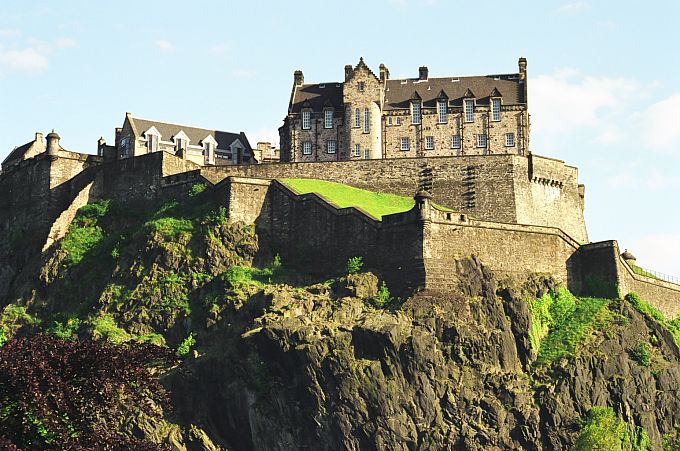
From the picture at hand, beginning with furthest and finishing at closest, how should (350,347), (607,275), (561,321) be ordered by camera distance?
(607,275)
(561,321)
(350,347)

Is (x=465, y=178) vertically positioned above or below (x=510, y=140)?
below

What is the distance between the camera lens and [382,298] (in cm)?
6844

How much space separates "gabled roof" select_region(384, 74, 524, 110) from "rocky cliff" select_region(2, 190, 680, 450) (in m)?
19.5

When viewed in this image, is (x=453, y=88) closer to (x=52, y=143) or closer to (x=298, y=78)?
(x=298, y=78)

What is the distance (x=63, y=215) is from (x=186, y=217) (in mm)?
9115

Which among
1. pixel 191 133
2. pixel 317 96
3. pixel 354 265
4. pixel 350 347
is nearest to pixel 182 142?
pixel 191 133

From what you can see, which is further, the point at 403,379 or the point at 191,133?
the point at 191,133

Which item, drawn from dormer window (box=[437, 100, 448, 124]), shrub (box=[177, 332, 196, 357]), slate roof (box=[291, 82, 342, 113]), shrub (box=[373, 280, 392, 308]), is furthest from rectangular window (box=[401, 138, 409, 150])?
shrub (box=[177, 332, 196, 357])

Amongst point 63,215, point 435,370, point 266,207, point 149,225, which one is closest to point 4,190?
point 63,215

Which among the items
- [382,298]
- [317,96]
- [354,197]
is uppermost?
[317,96]

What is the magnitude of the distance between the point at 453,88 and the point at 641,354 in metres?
27.8

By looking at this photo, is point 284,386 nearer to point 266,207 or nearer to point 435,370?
point 435,370

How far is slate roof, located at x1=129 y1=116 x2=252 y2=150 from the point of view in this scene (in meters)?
Answer: 95.6

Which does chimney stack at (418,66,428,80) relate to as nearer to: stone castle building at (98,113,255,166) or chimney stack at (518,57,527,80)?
chimney stack at (518,57,527,80)
